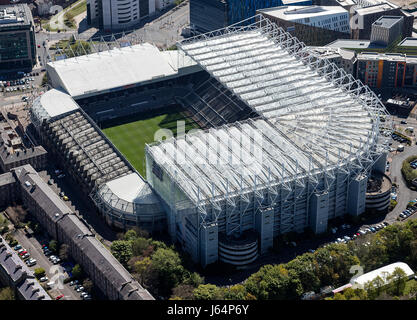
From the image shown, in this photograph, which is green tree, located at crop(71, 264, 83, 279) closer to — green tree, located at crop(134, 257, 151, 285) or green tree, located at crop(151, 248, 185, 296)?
green tree, located at crop(134, 257, 151, 285)

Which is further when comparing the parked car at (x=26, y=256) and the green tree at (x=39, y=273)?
the parked car at (x=26, y=256)

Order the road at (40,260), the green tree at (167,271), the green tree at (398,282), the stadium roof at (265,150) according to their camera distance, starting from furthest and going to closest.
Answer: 1. the stadium roof at (265,150)
2. the road at (40,260)
3. the green tree at (167,271)
4. the green tree at (398,282)

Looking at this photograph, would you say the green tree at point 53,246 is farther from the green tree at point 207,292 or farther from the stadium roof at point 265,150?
the green tree at point 207,292

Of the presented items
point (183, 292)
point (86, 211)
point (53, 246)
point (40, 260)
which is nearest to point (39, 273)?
point (40, 260)

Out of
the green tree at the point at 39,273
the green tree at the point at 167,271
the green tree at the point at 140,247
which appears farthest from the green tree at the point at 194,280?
the green tree at the point at 39,273

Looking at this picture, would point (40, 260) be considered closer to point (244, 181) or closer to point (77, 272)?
point (77, 272)

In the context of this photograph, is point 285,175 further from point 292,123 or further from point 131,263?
point 131,263
